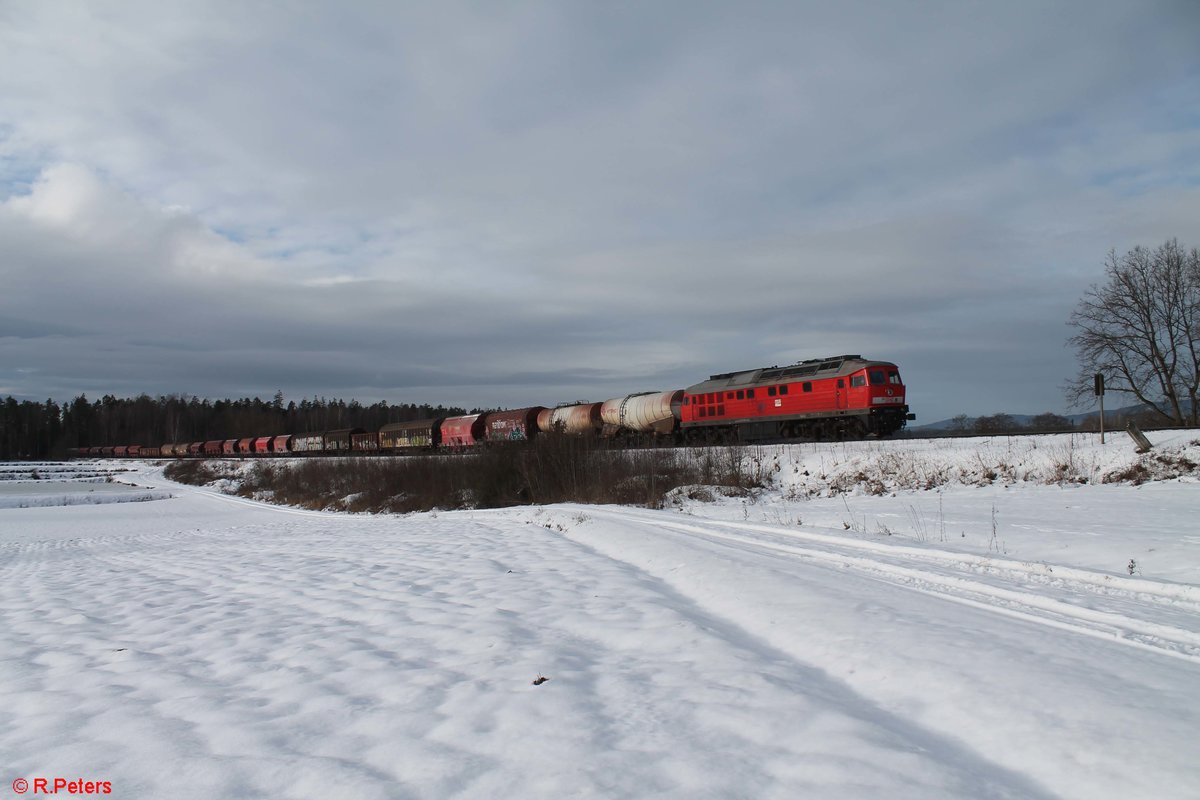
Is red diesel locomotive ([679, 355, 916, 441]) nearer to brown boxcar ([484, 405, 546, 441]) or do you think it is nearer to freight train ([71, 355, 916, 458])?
freight train ([71, 355, 916, 458])

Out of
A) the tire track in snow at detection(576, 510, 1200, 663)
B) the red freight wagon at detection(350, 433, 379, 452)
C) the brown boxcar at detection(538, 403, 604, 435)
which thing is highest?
the brown boxcar at detection(538, 403, 604, 435)

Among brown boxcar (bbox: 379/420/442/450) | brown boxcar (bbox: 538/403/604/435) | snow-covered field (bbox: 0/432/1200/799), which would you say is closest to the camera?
snow-covered field (bbox: 0/432/1200/799)

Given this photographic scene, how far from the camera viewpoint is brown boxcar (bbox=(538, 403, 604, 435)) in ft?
133

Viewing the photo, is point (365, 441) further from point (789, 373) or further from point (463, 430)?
point (789, 373)

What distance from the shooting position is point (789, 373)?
105 feet

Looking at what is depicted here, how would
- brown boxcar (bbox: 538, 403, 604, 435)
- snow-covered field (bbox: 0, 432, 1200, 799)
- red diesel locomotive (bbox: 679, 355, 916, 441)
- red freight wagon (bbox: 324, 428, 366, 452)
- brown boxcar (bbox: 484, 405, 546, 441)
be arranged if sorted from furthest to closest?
red freight wagon (bbox: 324, 428, 366, 452) → brown boxcar (bbox: 484, 405, 546, 441) → brown boxcar (bbox: 538, 403, 604, 435) → red diesel locomotive (bbox: 679, 355, 916, 441) → snow-covered field (bbox: 0, 432, 1200, 799)

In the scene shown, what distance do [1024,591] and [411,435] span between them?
52.1 meters

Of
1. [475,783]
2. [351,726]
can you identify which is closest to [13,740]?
[351,726]

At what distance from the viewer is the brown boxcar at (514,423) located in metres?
43.3

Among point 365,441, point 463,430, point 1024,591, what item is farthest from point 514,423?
point 1024,591

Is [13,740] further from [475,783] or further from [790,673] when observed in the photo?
[790,673]

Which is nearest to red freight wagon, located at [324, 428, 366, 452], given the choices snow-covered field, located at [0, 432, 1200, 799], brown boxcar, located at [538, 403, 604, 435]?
brown boxcar, located at [538, 403, 604, 435]

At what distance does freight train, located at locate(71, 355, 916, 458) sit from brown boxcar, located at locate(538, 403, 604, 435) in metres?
0.07

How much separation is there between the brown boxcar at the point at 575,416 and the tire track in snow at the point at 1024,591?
2877 centimetres
